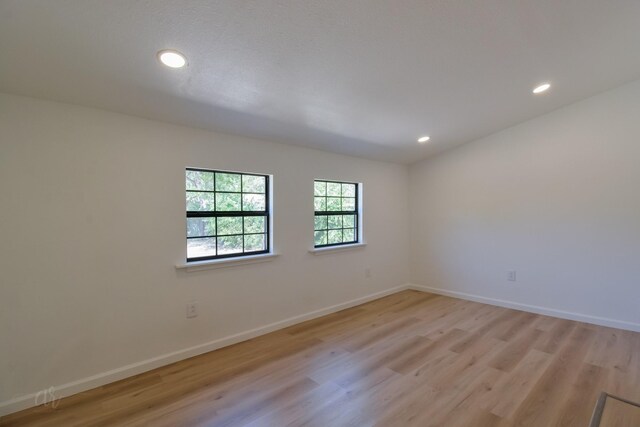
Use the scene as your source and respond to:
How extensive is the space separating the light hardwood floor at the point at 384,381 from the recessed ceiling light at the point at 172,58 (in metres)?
2.23

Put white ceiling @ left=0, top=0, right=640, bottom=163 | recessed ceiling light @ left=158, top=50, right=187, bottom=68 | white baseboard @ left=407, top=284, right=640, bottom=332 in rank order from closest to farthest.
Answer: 1. white ceiling @ left=0, top=0, right=640, bottom=163
2. recessed ceiling light @ left=158, top=50, right=187, bottom=68
3. white baseboard @ left=407, top=284, right=640, bottom=332

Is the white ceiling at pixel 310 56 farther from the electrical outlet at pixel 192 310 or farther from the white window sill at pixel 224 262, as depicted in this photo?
the electrical outlet at pixel 192 310

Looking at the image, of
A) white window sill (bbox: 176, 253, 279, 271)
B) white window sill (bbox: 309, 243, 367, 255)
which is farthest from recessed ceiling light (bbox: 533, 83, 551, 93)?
white window sill (bbox: 176, 253, 279, 271)

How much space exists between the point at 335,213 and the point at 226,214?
5.19 feet

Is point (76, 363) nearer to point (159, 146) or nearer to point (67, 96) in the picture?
point (159, 146)

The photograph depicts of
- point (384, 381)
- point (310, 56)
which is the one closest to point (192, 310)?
point (384, 381)

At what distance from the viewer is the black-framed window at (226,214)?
2.80 meters

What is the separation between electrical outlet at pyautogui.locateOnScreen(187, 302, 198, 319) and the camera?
106 inches

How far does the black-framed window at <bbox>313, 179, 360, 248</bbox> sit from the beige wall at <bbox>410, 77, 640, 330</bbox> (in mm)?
1371

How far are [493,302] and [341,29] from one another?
13.2 feet

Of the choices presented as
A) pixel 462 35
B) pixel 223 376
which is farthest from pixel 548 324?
pixel 223 376

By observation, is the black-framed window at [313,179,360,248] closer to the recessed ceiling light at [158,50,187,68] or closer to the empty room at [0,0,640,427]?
the empty room at [0,0,640,427]

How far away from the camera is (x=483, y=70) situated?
8.10ft

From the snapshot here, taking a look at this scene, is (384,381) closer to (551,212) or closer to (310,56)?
(310,56)
